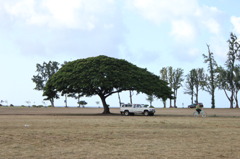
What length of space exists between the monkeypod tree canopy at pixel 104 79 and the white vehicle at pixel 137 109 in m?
2.60

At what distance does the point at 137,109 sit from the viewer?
4862cm

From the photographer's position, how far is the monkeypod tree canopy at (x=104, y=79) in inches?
1953

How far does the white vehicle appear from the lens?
47562 millimetres

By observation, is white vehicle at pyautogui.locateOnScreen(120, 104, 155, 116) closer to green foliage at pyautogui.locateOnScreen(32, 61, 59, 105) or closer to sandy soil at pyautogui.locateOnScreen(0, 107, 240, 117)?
sandy soil at pyautogui.locateOnScreen(0, 107, 240, 117)

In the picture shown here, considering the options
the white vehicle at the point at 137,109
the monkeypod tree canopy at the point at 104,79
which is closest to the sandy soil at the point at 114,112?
the monkeypod tree canopy at the point at 104,79

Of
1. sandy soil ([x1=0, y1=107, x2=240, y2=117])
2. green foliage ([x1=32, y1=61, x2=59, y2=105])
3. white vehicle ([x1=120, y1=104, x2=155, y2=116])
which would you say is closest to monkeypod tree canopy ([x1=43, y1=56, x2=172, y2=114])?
white vehicle ([x1=120, y1=104, x2=155, y2=116])

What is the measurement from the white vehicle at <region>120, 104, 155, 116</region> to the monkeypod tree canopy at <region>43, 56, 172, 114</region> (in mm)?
2604

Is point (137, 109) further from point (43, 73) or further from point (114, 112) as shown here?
point (43, 73)

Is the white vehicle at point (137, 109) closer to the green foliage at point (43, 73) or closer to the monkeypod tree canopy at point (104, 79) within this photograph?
the monkeypod tree canopy at point (104, 79)

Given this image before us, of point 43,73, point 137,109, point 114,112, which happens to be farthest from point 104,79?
point 43,73

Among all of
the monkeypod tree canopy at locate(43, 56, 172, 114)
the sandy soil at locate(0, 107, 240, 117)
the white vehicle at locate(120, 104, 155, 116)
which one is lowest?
the sandy soil at locate(0, 107, 240, 117)

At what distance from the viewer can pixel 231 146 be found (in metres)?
14.9

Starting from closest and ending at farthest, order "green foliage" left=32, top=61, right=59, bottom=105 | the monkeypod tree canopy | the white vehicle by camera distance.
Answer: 1. the white vehicle
2. the monkeypod tree canopy
3. "green foliage" left=32, top=61, right=59, bottom=105

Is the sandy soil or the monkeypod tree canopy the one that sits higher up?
the monkeypod tree canopy
